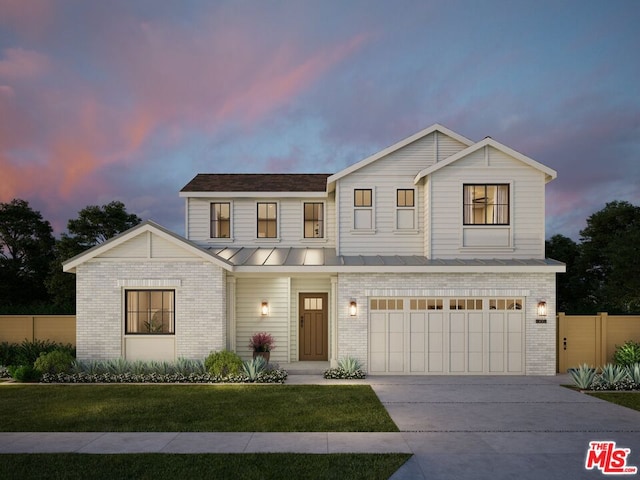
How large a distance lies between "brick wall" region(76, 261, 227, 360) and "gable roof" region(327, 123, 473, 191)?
519cm

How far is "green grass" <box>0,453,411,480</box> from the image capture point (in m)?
6.35

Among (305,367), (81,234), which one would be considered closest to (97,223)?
(81,234)

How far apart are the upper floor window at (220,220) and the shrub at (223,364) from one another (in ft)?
18.7

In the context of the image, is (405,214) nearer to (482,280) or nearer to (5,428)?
(482,280)

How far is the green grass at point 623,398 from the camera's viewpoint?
10711 millimetres

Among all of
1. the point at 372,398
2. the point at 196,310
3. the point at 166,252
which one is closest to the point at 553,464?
the point at 372,398

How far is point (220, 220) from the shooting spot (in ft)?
60.2

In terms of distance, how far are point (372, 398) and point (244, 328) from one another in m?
7.15

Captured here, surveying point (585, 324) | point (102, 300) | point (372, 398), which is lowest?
point (372, 398)

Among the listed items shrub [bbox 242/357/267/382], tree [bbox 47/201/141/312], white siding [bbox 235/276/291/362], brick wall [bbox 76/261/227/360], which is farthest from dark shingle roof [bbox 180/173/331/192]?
tree [bbox 47/201/141/312]

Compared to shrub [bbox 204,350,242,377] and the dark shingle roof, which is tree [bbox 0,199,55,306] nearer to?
the dark shingle roof

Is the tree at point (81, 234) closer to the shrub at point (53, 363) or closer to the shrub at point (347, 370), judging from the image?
the shrub at point (53, 363)

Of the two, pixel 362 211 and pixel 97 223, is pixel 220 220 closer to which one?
pixel 362 211

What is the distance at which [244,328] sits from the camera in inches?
671
